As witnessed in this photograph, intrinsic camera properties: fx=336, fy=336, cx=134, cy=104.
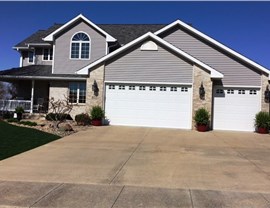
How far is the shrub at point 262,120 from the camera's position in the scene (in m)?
18.6

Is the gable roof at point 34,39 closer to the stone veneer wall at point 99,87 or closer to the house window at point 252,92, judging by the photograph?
the stone veneer wall at point 99,87

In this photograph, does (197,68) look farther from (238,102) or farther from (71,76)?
(71,76)

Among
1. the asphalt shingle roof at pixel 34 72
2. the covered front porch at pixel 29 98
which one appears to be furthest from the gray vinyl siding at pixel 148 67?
the covered front porch at pixel 29 98

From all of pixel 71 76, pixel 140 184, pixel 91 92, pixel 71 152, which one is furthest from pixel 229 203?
pixel 71 76

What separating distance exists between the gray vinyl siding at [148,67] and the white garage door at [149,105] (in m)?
0.48

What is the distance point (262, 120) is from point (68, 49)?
44.2ft

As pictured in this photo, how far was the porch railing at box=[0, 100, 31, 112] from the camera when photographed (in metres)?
23.5

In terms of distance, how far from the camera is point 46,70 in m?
24.5

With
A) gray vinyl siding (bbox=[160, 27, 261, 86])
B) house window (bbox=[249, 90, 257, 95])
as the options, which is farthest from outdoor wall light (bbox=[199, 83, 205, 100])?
house window (bbox=[249, 90, 257, 95])

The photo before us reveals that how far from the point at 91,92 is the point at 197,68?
21.0 ft

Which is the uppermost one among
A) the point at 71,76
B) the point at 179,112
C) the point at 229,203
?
the point at 71,76

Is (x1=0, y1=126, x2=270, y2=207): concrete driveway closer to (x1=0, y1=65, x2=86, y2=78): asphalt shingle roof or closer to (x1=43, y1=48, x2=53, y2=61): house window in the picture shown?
(x1=0, y1=65, x2=86, y2=78): asphalt shingle roof

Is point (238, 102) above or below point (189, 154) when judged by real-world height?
above

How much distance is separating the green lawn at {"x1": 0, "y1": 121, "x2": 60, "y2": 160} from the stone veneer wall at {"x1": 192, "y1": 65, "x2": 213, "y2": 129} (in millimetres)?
8380
